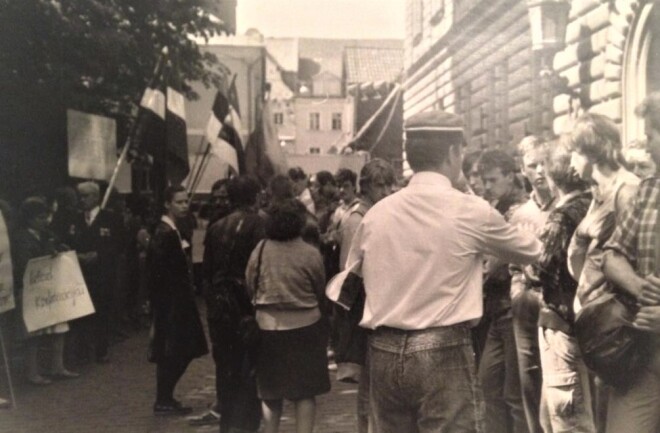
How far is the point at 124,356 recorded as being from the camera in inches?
479

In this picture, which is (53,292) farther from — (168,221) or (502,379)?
(502,379)

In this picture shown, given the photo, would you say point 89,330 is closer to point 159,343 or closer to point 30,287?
point 30,287

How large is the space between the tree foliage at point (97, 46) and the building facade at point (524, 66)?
4.26 m

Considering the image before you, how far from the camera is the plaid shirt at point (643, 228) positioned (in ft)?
13.3

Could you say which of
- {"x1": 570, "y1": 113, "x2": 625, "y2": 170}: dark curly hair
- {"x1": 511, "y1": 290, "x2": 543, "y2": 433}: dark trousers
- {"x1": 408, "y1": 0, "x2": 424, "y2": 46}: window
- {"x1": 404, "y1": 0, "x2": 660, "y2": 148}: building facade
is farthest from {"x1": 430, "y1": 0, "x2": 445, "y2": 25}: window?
{"x1": 570, "y1": 113, "x2": 625, "y2": 170}: dark curly hair

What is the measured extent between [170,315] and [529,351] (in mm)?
3617

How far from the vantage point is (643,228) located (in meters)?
4.08

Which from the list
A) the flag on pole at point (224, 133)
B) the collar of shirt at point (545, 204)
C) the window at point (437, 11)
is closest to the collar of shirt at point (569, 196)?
the collar of shirt at point (545, 204)

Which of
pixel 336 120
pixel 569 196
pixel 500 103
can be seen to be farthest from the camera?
pixel 336 120

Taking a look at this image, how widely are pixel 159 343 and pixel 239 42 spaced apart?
61.0 ft

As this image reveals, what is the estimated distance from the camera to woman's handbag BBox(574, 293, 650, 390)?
4145 millimetres

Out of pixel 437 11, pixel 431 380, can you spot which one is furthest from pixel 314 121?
pixel 431 380

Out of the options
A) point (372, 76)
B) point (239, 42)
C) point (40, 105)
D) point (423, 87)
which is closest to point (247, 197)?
point (40, 105)

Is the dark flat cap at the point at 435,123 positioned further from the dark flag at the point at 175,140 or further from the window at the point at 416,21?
the window at the point at 416,21
